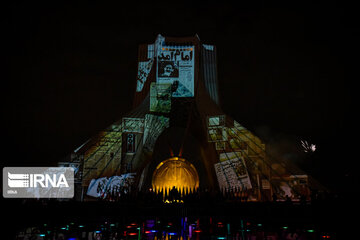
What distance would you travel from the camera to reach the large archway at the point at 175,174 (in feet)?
57.8

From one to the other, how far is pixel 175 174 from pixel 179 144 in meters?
1.87

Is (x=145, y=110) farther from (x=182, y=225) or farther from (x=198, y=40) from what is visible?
(x=182, y=225)

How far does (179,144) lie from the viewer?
18391 millimetres

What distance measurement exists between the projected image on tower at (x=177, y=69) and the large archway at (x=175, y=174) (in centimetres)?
399

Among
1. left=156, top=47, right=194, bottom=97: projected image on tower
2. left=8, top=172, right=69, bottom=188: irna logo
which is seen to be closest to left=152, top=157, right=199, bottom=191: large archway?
left=156, top=47, right=194, bottom=97: projected image on tower

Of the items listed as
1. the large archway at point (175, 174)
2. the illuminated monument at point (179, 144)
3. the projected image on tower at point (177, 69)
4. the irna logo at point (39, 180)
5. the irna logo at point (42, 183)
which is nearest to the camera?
the irna logo at point (42, 183)

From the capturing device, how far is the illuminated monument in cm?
1418

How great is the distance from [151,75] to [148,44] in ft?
7.42

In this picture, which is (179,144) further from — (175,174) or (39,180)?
(39,180)

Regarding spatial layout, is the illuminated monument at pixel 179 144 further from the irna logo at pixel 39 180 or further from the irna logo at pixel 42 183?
the irna logo at pixel 39 180

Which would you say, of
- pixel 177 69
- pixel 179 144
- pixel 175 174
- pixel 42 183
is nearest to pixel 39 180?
pixel 42 183

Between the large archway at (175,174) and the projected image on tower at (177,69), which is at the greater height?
the projected image on tower at (177,69)

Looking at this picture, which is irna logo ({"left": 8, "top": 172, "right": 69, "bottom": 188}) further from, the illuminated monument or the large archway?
the large archway

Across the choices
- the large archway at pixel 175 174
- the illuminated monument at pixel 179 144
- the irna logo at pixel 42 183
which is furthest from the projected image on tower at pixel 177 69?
the irna logo at pixel 42 183
